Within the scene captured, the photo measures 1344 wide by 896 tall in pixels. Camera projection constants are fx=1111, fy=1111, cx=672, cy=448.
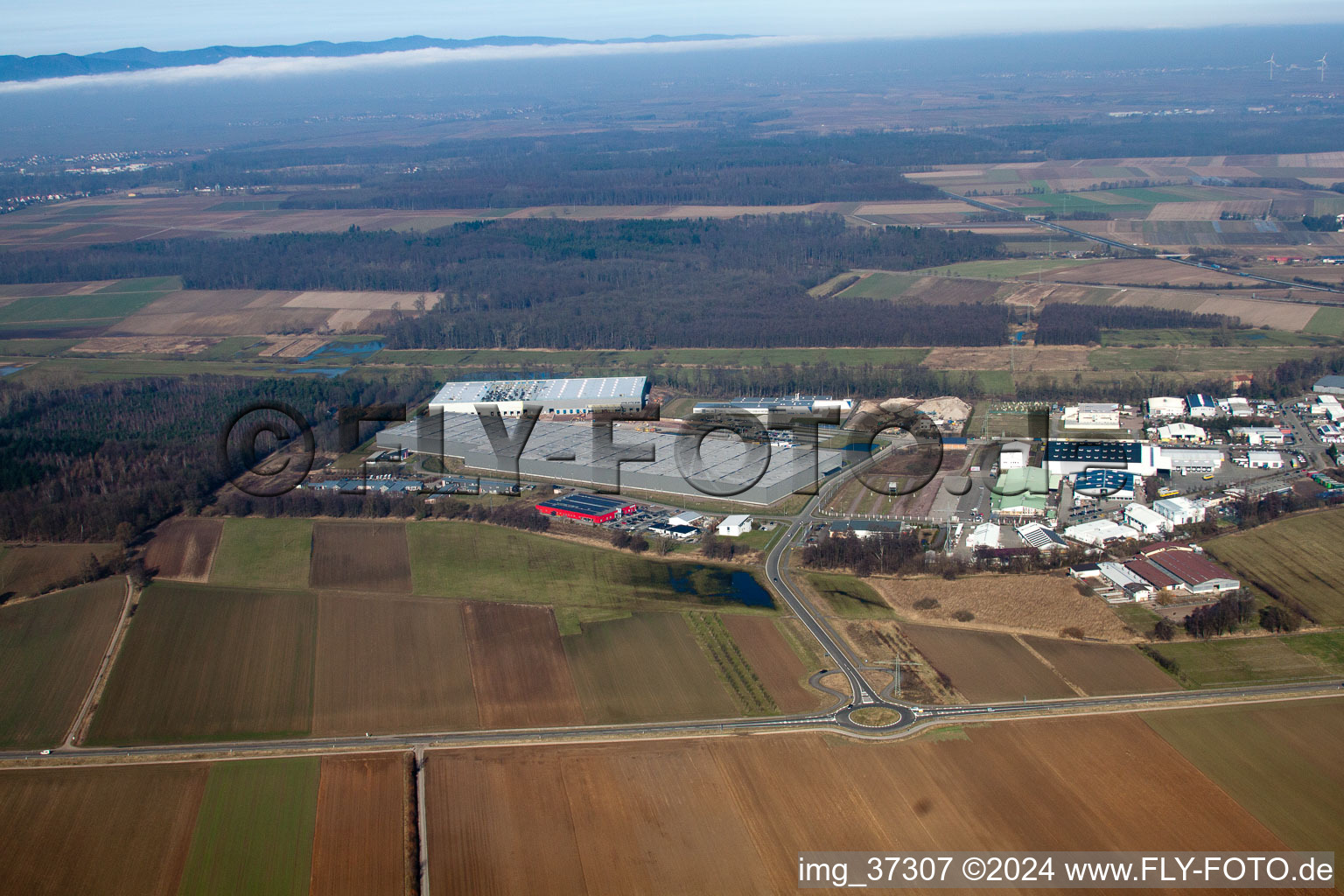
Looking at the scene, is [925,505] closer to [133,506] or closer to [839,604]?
[839,604]

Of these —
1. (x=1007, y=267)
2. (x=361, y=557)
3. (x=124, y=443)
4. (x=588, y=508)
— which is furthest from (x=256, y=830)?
(x=1007, y=267)

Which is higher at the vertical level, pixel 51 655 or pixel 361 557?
pixel 361 557

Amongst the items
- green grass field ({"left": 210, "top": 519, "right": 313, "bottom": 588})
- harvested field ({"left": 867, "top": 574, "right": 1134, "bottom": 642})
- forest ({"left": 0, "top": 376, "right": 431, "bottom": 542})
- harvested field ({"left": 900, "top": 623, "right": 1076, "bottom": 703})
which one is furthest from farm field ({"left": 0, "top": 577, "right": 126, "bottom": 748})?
harvested field ({"left": 867, "top": 574, "right": 1134, "bottom": 642})

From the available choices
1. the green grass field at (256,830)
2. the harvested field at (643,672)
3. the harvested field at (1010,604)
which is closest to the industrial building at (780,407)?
the harvested field at (1010,604)

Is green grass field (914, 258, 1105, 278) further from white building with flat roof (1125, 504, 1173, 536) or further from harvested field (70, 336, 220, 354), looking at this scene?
harvested field (70, 336, 220, 354)

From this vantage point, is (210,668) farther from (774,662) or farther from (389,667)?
(774,662)

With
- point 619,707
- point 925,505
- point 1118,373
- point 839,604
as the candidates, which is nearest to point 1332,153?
point 1118,373
